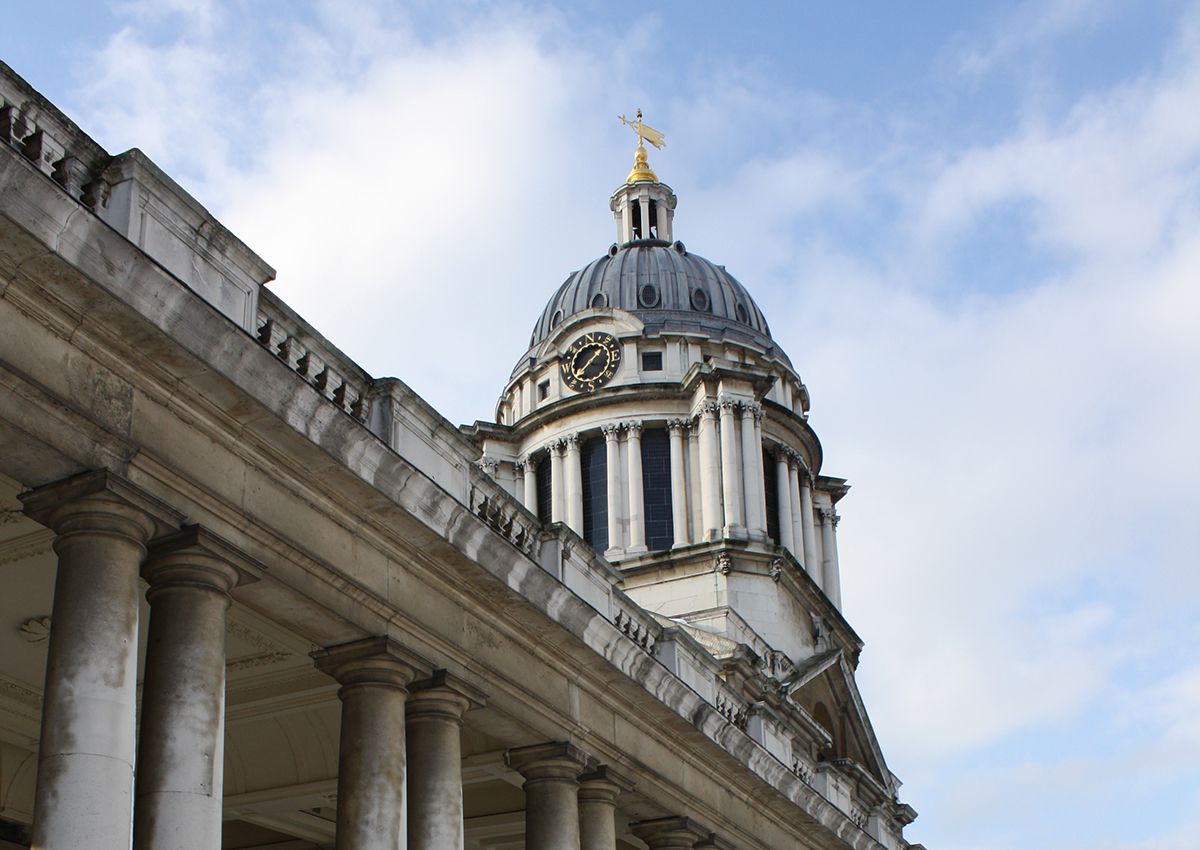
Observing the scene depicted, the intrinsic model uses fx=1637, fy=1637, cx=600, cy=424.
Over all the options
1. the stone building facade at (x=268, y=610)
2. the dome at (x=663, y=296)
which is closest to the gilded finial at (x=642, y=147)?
the dome at (x=663, y=296)

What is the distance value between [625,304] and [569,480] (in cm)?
913

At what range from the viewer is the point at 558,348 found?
6538 centimetres

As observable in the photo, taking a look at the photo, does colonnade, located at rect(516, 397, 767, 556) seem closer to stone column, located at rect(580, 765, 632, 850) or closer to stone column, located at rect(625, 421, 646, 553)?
stone column, located at rect(625, 421, 646, 553)

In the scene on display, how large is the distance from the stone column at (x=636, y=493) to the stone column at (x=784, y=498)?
5321 mm

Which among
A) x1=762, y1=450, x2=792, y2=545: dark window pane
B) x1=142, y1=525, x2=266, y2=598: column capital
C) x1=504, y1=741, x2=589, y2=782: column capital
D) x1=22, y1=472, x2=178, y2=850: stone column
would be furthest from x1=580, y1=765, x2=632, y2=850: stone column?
x1=762, y1=450, x2=792, y2=545: dark window pane

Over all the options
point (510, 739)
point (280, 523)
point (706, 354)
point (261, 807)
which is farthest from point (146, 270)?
point (706, 354)

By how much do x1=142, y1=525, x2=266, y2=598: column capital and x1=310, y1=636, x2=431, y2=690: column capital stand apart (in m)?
3.02

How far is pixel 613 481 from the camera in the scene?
60812mm

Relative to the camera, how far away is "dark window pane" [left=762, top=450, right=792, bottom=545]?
6169cm

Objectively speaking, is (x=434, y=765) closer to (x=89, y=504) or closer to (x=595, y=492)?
(x=89, y=504)

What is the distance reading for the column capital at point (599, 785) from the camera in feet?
78.1

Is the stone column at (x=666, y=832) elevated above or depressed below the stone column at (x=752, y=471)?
below

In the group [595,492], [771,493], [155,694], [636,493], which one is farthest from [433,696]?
[771,493]

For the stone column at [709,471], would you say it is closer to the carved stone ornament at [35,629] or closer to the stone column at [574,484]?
the stone column at [574,484]
